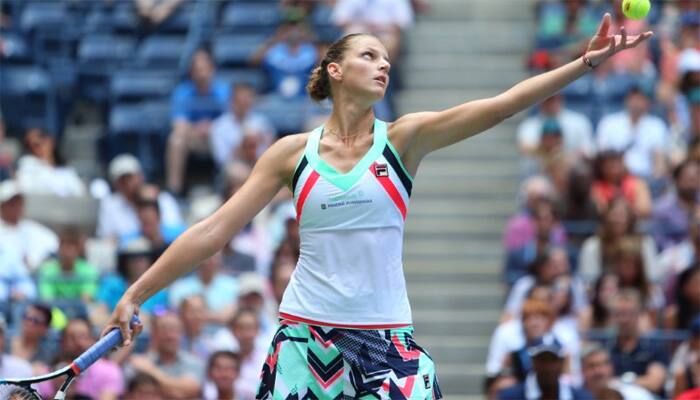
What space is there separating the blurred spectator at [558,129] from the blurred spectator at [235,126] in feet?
7.65

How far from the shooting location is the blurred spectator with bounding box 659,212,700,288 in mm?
12570

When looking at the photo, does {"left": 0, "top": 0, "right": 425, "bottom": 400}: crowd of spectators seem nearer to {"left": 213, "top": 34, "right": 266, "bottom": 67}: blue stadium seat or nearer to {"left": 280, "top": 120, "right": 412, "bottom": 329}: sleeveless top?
{"left": 213, "top": 34, "right": 266, "bottom": 67}: blue stadium seat

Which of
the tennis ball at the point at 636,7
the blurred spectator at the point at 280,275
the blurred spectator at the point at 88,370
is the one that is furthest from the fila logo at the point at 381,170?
the blurred spectator at the point at 280,275

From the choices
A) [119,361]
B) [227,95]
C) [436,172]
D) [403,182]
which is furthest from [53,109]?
[403,182]

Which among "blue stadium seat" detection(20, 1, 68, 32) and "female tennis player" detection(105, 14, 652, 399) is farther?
"blue stadium seat" detection(20, 1, 68, 32)

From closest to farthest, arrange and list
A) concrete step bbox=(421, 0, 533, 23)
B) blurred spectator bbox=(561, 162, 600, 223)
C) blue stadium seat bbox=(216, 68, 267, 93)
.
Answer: blurred spectator bbox=(561, 162, 600, 223) → blue stadium seat bbox=(216, 68, 267, 93) → concrete step bbox=(421, 0, 533, 23)

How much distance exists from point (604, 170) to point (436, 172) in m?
1.96

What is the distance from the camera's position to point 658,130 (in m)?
14.3

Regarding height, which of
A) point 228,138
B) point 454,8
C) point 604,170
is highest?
point 454,8

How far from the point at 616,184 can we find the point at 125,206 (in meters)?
4.20

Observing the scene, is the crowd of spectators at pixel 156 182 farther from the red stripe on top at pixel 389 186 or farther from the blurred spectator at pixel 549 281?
the red stripe on top at pixel 389 186

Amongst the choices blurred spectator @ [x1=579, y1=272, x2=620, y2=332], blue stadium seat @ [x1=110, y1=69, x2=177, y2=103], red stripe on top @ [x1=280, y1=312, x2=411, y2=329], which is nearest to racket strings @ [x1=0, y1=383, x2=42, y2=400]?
red stripe on top @ [x1=280, y1=312, x2=411, y2=329]

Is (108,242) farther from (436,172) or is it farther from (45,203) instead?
(436,172)

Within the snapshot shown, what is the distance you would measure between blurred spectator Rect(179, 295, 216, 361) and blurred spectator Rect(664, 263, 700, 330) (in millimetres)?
3497
